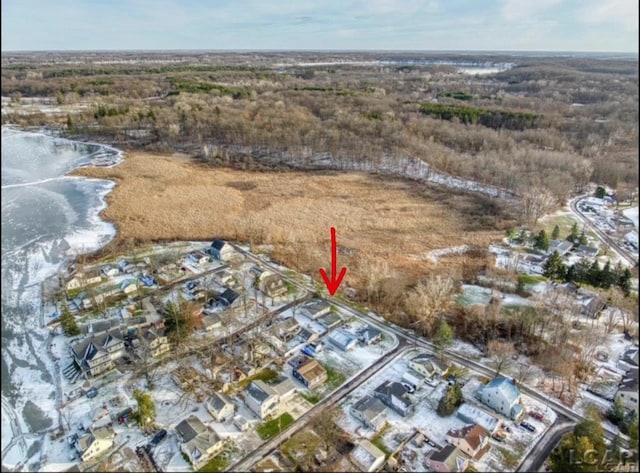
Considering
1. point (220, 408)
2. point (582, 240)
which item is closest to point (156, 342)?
point (220, 408)

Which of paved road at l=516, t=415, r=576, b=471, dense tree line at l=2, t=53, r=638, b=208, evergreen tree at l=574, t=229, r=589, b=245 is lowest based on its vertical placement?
paved road at l=516, t=415, r=576, b=471

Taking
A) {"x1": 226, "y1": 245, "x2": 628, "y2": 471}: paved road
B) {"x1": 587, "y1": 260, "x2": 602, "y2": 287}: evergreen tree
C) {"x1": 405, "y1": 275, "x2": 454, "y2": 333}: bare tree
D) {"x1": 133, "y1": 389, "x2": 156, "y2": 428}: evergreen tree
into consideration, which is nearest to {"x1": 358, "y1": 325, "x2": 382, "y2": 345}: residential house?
{"x1": 226, "y1": 245, "x2": 628, "y2": 471}: paved road

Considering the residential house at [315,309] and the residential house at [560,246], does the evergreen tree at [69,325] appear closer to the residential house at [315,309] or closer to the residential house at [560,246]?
the residential house at [315,309]

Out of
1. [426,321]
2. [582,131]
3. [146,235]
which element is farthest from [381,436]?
A: [582,131]

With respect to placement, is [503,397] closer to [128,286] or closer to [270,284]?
[270,284]

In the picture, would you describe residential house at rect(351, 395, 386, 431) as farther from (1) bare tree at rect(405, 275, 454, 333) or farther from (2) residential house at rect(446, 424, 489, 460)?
(1) bare tree at rect(405, 275, 454, 333)
